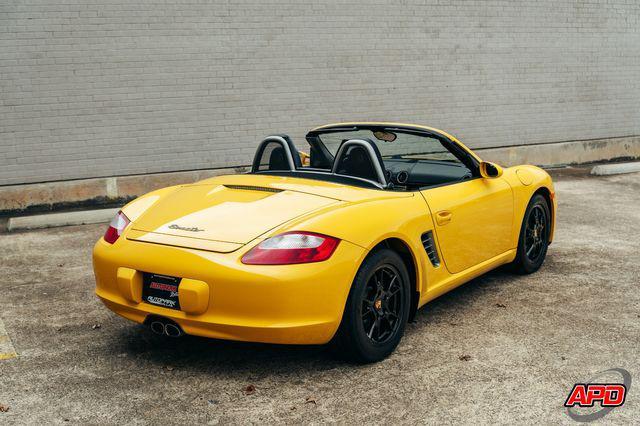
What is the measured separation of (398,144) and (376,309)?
174 cm

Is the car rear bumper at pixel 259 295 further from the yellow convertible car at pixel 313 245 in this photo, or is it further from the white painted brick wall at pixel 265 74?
the white painted brick wall at pixel 265 74

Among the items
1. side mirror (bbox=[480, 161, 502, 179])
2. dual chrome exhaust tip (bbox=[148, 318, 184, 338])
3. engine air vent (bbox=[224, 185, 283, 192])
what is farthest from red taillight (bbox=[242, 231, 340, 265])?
side mirror (bbox=[480, 161, 502, 179])

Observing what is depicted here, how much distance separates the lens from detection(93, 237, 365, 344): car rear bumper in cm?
392

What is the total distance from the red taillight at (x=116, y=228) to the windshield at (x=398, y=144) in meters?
1.63

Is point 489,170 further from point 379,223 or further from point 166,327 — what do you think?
point 166,327

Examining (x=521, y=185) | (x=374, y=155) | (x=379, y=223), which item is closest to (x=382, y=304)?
(x=379, y=223)

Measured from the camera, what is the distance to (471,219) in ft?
17.5

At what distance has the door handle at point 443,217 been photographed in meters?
4.95

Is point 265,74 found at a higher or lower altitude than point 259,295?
higher

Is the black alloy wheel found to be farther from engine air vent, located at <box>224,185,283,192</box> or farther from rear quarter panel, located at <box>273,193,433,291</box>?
engine air vent, located at <box>224,185,283,192</box>

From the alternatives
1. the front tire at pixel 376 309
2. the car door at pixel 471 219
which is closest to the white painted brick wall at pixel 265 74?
the car door at pixel 471 219

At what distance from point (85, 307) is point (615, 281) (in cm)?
422

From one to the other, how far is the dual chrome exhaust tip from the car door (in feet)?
5.98

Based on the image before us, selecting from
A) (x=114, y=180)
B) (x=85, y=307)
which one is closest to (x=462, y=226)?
(x=85, y=307)
